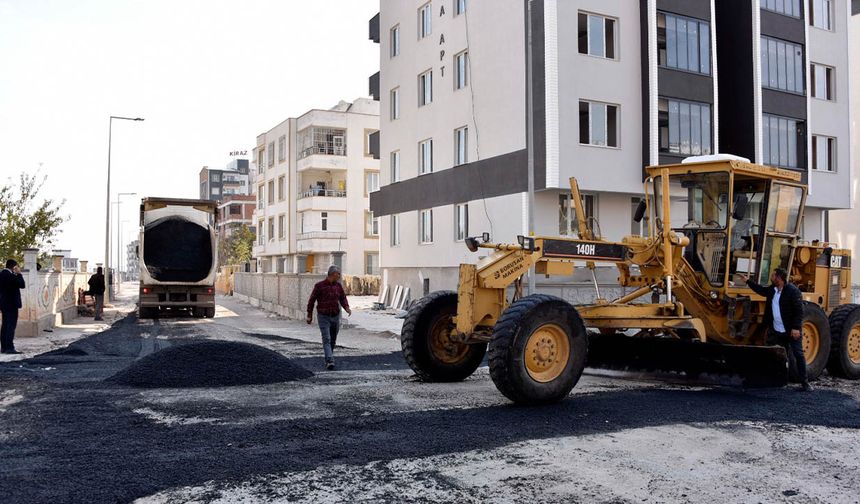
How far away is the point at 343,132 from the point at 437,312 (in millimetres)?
48077

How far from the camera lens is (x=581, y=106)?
80.0ft

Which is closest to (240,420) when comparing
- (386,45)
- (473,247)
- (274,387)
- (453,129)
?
(274,387)

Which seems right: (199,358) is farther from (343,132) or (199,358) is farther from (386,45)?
(343,132)

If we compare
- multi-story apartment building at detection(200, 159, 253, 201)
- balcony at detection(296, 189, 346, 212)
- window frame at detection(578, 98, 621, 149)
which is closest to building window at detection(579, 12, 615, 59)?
window frame at detection(578, 98, 621, 149)

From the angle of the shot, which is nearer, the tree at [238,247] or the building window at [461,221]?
the building window at [461,221]

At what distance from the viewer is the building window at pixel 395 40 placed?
33625 millimetres

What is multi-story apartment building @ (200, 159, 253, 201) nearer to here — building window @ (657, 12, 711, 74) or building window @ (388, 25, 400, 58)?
building window @ (388, 25, 400, 58)

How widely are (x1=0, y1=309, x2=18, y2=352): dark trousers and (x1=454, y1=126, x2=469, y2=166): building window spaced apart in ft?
55.7

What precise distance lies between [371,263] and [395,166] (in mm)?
23994

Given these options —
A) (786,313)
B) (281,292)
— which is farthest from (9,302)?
(281,292)

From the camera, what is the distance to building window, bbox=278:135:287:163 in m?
59.8

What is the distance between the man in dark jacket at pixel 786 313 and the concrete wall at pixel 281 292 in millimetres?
15098

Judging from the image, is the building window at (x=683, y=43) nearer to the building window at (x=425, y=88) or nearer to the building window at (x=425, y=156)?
the building window at (x=425, y=88)

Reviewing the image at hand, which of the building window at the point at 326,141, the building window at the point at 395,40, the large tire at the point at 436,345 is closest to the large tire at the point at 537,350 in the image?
the large tire at the point at 436,345
